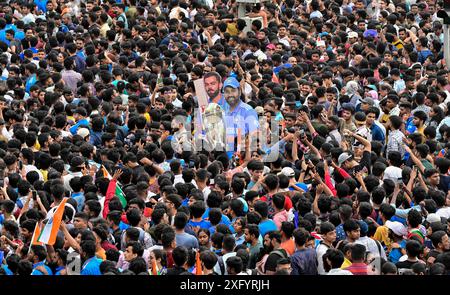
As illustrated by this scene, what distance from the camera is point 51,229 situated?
13.5 metres

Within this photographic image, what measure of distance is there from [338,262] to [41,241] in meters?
2.98

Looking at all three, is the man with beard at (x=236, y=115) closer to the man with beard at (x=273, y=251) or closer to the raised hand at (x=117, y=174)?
the raised hand at (x=117, y=174)

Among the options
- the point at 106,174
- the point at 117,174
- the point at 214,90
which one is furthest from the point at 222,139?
the point at 117,174

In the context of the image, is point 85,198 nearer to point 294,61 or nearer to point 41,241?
point 41,241

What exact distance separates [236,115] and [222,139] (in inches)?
17.1

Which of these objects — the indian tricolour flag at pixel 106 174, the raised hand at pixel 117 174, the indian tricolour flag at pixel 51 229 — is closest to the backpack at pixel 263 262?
the indian tricolour flag at pixel 51 229

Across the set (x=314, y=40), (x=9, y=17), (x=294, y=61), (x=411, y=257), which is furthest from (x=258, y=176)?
(x=9, y=17)

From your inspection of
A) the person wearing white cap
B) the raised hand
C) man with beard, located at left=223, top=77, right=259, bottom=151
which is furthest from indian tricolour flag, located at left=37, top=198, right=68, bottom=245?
man with beard, located at left=223, top=77, right=259, bottom=151

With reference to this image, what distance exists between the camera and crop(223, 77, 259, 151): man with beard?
1745cm

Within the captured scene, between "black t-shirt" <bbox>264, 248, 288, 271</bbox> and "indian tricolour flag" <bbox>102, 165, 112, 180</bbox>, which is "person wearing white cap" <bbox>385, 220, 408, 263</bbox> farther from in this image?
"indian tricolour flag" <bbox>102, 165, 112, 180</bbox>

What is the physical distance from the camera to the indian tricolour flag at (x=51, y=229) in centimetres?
1340

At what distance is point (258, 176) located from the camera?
15867 millimetres

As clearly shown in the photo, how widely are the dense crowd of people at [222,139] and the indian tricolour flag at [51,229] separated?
0.6 inches

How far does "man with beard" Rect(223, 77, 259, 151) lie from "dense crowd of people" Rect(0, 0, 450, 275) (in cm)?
2
